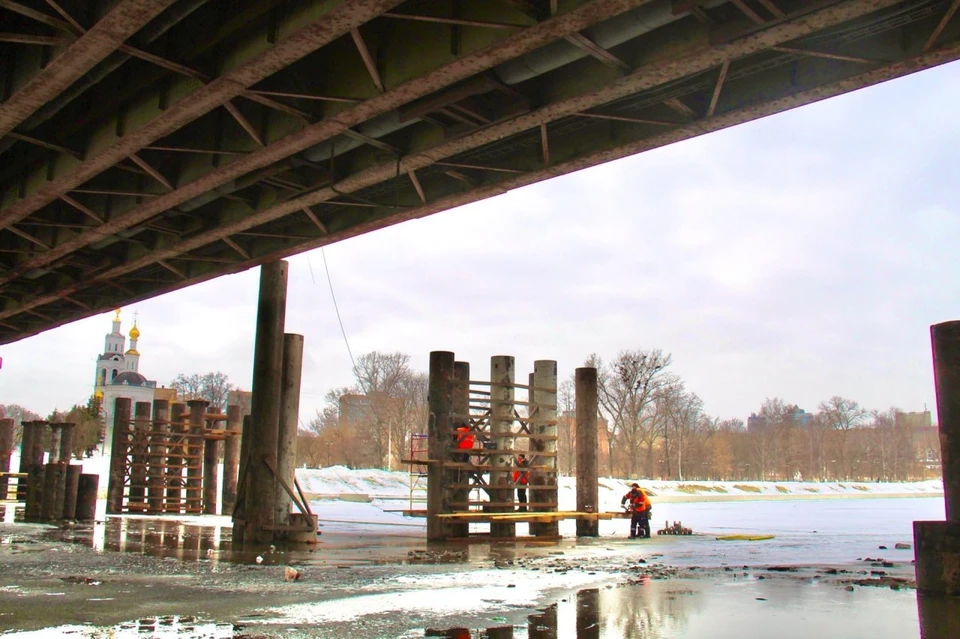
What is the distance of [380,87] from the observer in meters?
9.41

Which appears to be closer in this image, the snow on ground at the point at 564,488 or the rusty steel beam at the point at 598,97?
the rusty steel beam at the point at 598,97

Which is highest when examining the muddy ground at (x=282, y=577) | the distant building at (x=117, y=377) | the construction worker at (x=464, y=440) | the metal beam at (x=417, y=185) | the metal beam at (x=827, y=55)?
the distant building at (x=117, y=377)

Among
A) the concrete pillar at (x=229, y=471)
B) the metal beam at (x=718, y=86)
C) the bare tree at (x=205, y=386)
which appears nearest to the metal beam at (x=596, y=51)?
the metal beam at (x=718, y=86)

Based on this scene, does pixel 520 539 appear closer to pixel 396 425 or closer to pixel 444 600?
pixel 444 600

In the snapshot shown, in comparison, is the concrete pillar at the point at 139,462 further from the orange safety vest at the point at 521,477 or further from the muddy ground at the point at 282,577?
the orange safety vest at the point at 521,477

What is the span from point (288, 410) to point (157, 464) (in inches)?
532

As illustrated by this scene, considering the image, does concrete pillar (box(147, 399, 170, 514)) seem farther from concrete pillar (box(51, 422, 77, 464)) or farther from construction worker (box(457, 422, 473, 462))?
construction worker (box(457, 422, 473, 462))

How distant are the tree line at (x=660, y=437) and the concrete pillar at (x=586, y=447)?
47501mm

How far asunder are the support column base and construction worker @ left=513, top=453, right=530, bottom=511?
33.5 ft

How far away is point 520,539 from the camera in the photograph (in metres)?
18.4

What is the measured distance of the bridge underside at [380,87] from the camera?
26.9 feet

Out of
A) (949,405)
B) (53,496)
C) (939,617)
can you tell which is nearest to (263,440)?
(53,496)

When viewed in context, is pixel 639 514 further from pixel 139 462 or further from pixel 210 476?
pixel 139 462

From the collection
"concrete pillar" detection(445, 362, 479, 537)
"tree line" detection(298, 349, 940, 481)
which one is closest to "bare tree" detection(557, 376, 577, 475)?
"tree line" detection(298, 349, 940, 481)
